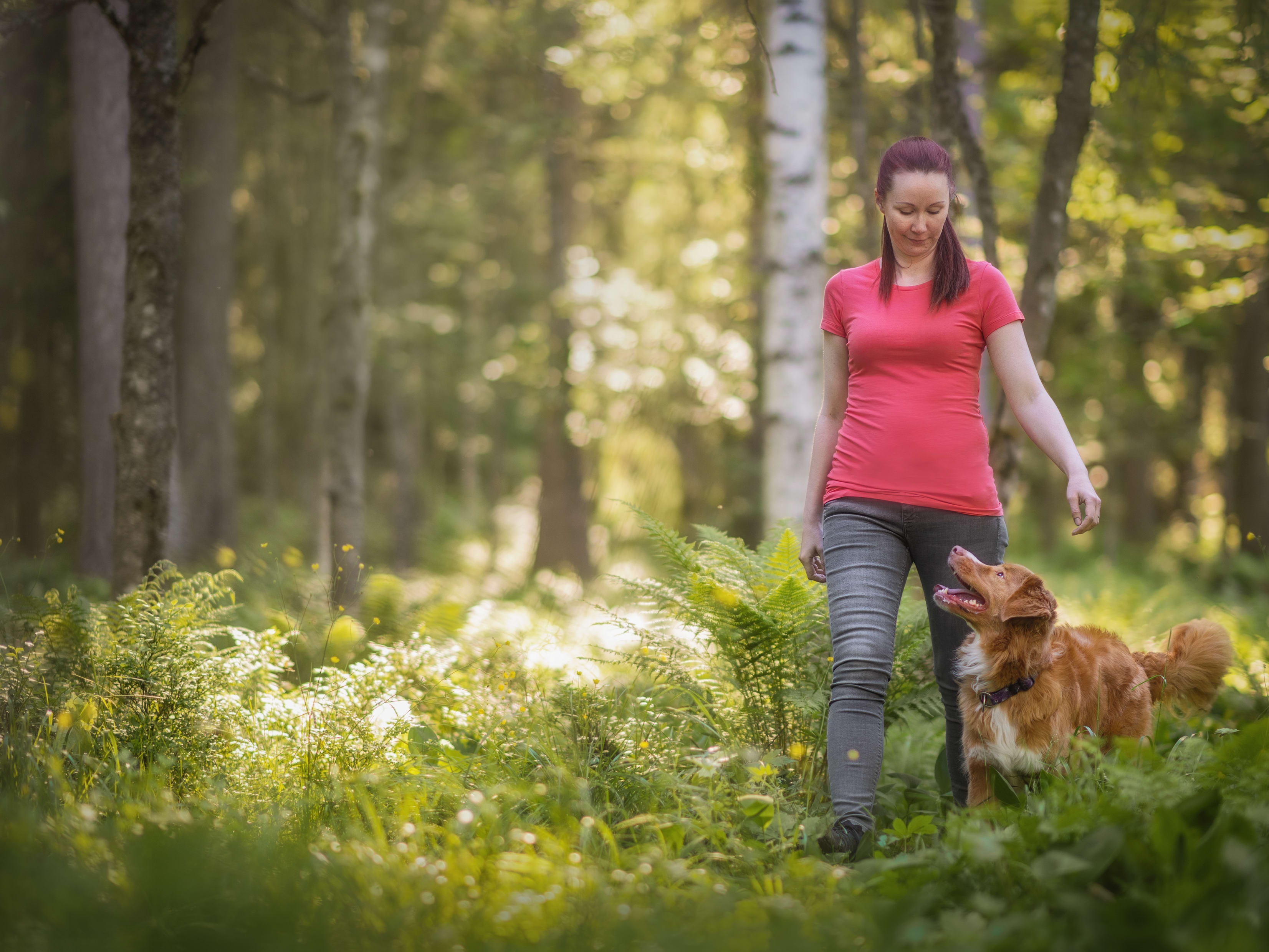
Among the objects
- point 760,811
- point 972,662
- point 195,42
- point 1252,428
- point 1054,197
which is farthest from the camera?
point 1252,428

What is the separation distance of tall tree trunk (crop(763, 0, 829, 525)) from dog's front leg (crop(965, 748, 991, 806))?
126 inches

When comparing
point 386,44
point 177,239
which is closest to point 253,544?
point 386,44

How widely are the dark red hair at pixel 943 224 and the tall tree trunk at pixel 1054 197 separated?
83.1 inches

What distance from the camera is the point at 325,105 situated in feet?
54.4

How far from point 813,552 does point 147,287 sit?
3576mm

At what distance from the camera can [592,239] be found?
1977 cm

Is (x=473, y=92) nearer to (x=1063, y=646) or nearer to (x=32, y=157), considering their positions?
(x=32, y=157)

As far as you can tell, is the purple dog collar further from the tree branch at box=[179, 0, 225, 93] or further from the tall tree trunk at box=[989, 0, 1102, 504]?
the tree branch at box=[179, 0, 225, 93]

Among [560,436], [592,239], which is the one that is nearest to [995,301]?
[560,436]

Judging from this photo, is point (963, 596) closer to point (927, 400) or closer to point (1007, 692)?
point (1007, 692)

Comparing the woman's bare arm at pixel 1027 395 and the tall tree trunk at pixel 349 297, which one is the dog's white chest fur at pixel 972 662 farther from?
the tall tree trunk at pixel 349 297

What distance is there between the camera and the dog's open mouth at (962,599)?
317 cm

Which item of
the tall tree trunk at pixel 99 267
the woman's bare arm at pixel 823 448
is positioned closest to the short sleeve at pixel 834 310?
the woman's bare arm at pixel 823 448

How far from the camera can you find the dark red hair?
3.14 m
